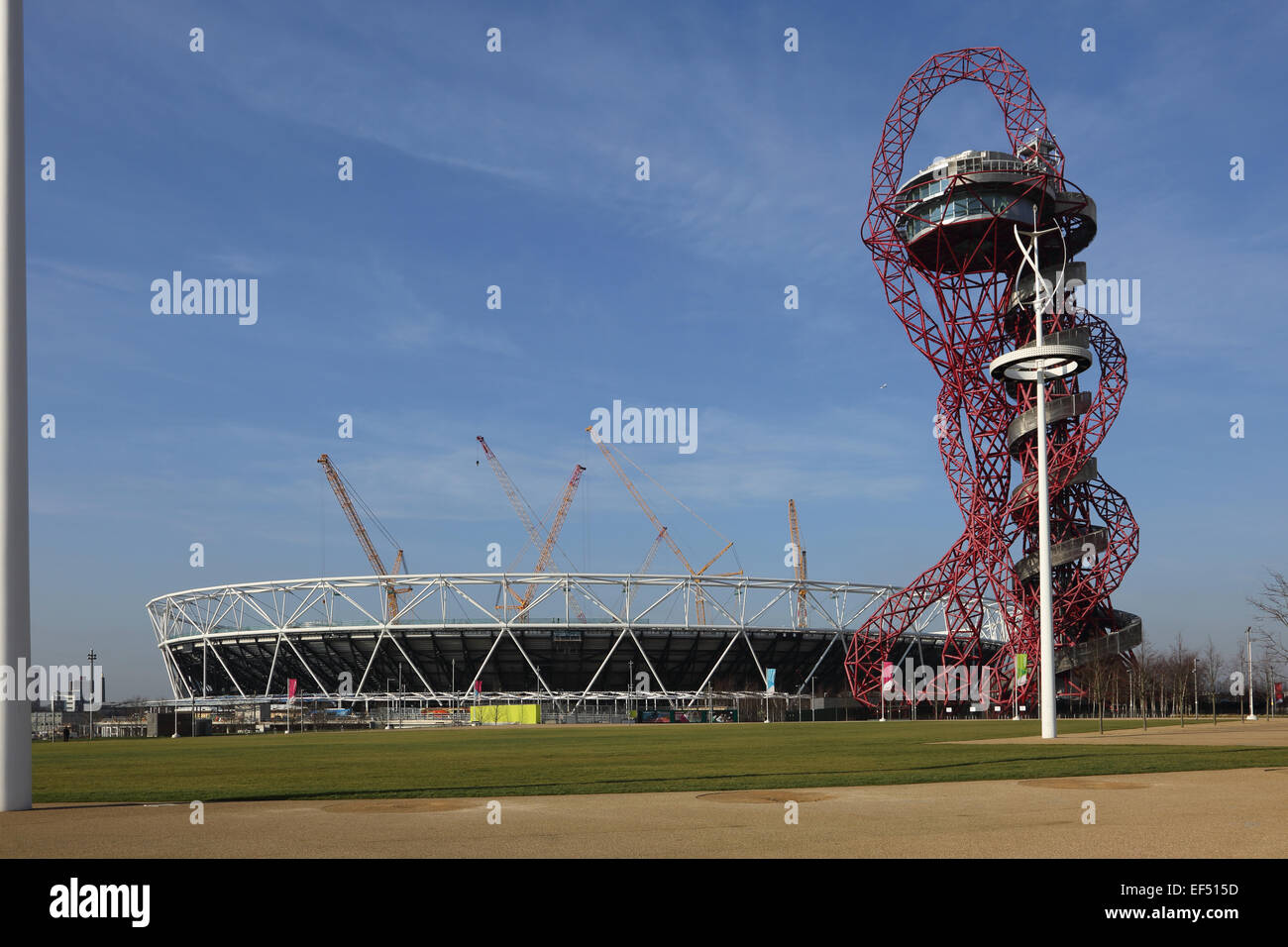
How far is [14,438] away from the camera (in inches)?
556

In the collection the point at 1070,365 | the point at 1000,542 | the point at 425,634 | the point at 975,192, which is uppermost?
the point at 975,192

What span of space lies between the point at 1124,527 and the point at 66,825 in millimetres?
76023

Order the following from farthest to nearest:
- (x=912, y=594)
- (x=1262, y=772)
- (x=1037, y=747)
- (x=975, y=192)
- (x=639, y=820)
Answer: (x=912, y=594)
(x=975, y=192)
(x=1037, y=747)
(x=1262, y=772)
(x=639, y=820)

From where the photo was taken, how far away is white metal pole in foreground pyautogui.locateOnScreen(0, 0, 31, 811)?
45.5ft

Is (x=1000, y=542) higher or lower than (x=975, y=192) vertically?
lower

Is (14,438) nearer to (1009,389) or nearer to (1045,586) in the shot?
(1045,586)

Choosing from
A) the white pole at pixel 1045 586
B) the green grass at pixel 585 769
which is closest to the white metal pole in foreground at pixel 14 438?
the green grass at pixel 585 769

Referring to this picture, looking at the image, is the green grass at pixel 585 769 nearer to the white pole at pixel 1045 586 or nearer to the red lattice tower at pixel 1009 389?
the white pole at pixel 1045 586

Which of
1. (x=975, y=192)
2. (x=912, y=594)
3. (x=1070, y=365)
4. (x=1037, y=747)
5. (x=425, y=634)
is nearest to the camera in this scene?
(x=1037, y=747)

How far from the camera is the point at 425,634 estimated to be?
105m

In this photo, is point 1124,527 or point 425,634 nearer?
point 1124,527

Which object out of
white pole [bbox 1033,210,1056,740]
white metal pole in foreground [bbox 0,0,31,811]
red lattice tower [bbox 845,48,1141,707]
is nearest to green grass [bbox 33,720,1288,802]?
white pole [bbox 1033,210,1056,740]
